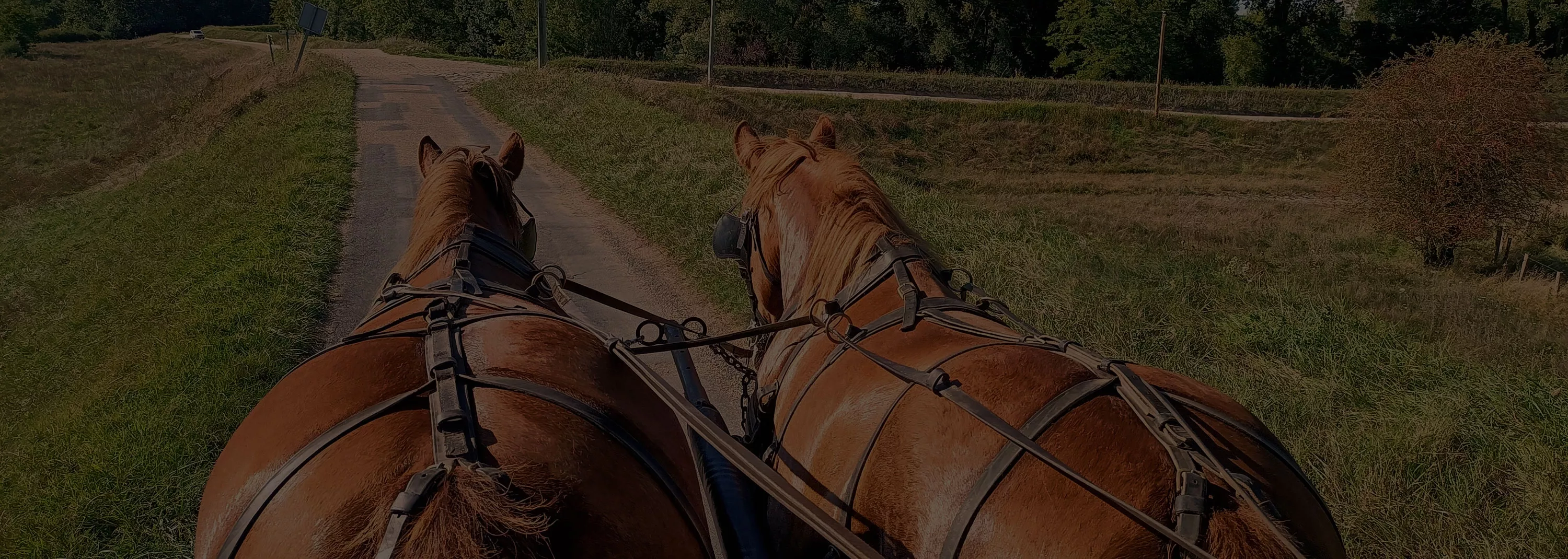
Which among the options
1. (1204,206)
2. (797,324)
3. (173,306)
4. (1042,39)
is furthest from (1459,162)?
(1042,39)

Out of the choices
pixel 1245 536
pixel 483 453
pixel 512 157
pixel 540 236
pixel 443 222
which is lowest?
pixel 540 236

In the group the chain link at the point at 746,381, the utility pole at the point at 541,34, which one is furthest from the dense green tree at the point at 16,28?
the chain link at the point at 746,381

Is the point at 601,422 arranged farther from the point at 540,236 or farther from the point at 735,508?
the point at 540,236

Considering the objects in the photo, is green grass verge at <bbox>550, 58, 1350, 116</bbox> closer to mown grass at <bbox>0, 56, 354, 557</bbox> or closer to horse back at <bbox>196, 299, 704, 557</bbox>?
mown grass at <bbox>0, 56, 354, 557</bbox>

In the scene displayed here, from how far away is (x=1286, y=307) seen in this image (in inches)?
232

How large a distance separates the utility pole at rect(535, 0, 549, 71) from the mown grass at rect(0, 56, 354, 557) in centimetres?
694

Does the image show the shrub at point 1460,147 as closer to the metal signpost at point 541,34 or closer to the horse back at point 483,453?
the metal signpost at point 541,34

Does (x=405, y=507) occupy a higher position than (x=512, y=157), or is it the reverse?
(x=512, y=157)

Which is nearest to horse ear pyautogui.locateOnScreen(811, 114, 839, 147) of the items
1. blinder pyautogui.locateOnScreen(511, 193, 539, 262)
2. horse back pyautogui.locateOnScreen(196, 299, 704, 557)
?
blinder pyautogui.locateOnScreen(511, 193, 539, 262)

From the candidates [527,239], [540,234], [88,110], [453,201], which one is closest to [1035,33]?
[540,234]

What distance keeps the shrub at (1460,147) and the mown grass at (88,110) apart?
25.2 metres

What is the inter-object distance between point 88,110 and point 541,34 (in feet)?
75.2

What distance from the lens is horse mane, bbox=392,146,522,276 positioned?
3104 mm

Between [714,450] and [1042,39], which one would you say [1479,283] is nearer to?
[714,450]
